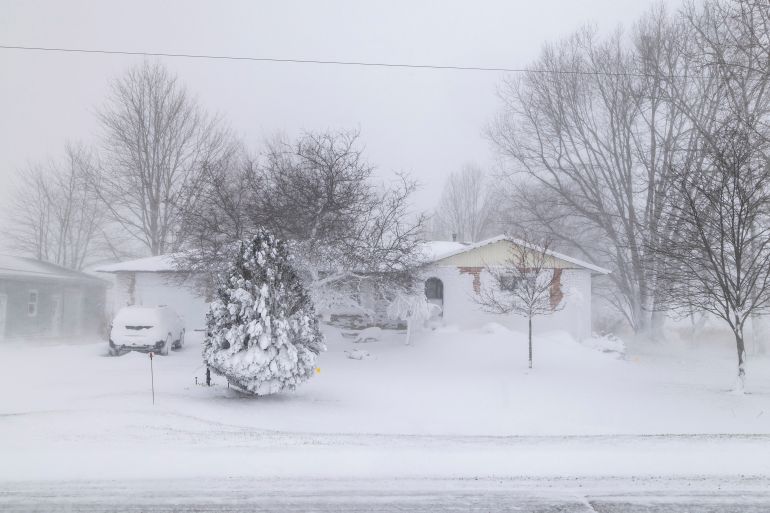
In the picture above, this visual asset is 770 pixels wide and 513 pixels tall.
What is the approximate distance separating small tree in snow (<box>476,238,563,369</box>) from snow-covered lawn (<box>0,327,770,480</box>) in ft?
6.85

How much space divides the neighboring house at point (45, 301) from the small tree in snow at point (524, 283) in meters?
19.5

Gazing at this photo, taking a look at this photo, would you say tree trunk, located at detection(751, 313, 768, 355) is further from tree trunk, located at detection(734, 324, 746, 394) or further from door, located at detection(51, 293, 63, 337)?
door, located at detection(51, 293, 63, 337)

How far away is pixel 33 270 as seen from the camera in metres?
31.3

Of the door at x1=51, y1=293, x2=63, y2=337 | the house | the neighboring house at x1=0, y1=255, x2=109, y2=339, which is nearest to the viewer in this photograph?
the house

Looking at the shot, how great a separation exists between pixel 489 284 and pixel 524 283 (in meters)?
6.29

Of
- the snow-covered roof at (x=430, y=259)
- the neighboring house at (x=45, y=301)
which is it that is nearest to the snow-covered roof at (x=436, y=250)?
the snow-covered roof at (x=430, y=259)

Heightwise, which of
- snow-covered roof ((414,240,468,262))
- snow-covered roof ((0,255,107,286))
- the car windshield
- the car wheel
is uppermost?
snow-covered roof ((414,240,468,262))

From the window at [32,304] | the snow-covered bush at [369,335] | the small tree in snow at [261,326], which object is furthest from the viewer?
the window at [32,304]

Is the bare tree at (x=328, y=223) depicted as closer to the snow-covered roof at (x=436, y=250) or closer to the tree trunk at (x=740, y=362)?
the snow-covered roof at (x=436, y=250)

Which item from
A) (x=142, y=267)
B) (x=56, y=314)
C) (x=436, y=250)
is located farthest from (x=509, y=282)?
(x=56, y=314)

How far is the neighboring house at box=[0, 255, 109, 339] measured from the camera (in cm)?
2908

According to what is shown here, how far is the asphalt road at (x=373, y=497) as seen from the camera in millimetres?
6180

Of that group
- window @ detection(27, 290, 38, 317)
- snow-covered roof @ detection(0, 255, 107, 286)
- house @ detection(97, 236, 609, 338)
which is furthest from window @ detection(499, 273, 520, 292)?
window @ detection(27, 290, 38, 317)

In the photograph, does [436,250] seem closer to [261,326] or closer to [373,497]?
[261,326]
